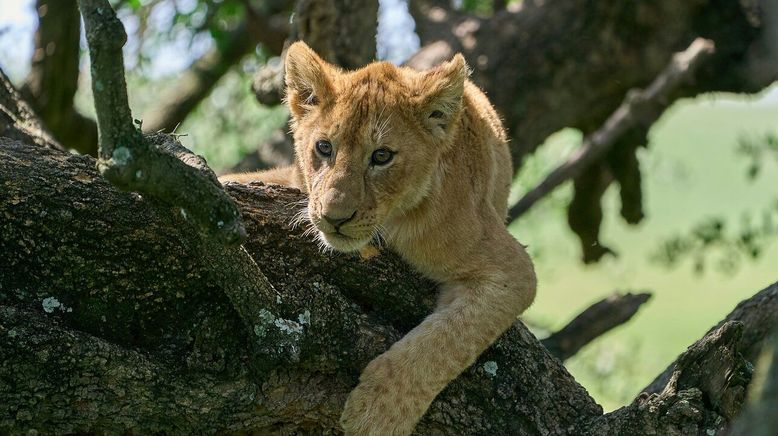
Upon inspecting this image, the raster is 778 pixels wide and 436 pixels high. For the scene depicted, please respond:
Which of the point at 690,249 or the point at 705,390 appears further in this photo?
the point at 690,249

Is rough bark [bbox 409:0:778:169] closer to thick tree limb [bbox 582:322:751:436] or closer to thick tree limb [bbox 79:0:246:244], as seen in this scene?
thick tree limb [bbox 582:322:751:436]

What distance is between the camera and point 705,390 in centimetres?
423

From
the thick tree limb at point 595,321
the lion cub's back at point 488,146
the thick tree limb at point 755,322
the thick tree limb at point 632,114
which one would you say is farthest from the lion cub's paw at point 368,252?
the thick tree limb at point 632,114

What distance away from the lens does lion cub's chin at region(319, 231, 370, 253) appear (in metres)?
4.43

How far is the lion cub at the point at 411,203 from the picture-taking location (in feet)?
14.3

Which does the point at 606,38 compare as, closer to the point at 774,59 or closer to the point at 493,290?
the point at 774,59

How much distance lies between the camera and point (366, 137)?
4.75 meters

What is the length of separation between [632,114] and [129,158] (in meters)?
5.88

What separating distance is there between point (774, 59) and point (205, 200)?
615 cm

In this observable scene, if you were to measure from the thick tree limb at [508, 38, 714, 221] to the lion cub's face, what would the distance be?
3.25 metres

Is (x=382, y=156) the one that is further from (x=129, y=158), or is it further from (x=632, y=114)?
(x=632, y=114)

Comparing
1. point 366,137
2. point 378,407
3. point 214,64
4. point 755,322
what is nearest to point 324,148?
point 366,137

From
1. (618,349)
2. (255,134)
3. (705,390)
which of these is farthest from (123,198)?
(618,349)

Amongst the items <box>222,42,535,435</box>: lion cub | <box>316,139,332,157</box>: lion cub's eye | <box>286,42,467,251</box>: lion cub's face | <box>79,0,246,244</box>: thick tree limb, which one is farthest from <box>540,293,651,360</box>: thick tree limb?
<box>79,0,246,244</box>: thick tree limb
